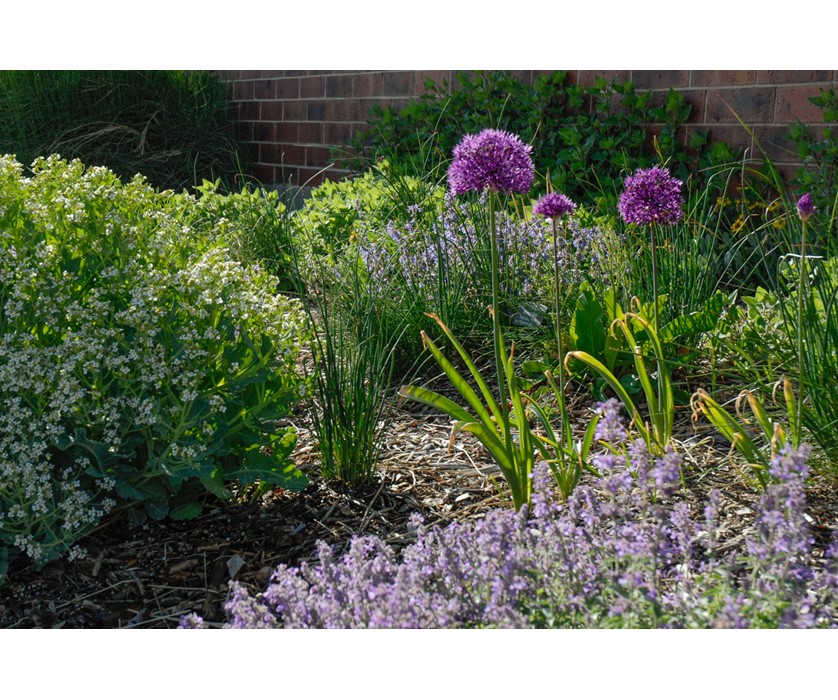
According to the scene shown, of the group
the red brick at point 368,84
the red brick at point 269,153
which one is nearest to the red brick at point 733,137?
the red brick at point 368,84

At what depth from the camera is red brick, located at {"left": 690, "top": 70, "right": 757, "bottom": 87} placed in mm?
4539

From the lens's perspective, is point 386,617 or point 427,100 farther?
point 427,100

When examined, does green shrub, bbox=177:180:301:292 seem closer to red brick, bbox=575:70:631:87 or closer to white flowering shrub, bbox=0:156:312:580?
red brick, bbox=575:70:631:87

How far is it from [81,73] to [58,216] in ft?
19.4

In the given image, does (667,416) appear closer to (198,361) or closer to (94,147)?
(198,361)

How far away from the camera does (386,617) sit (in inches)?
65.6

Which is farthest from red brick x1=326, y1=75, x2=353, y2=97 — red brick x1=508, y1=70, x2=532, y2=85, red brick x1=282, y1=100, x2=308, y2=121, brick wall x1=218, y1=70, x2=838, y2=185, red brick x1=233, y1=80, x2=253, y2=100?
red brick x1=508, y1=70, x2=532, y2=85

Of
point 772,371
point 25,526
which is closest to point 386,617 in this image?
point 25,526

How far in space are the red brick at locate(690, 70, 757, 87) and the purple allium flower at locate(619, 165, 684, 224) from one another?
2.40 meters

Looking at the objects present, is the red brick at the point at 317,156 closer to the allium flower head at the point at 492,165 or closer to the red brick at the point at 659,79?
the red brick at the point at 659,79

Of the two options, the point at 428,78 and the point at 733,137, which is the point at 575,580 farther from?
the point at 428,78

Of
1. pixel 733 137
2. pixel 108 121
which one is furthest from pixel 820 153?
pixel 108 121

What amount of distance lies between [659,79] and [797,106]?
0.86 metres

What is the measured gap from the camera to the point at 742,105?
4590 mm
